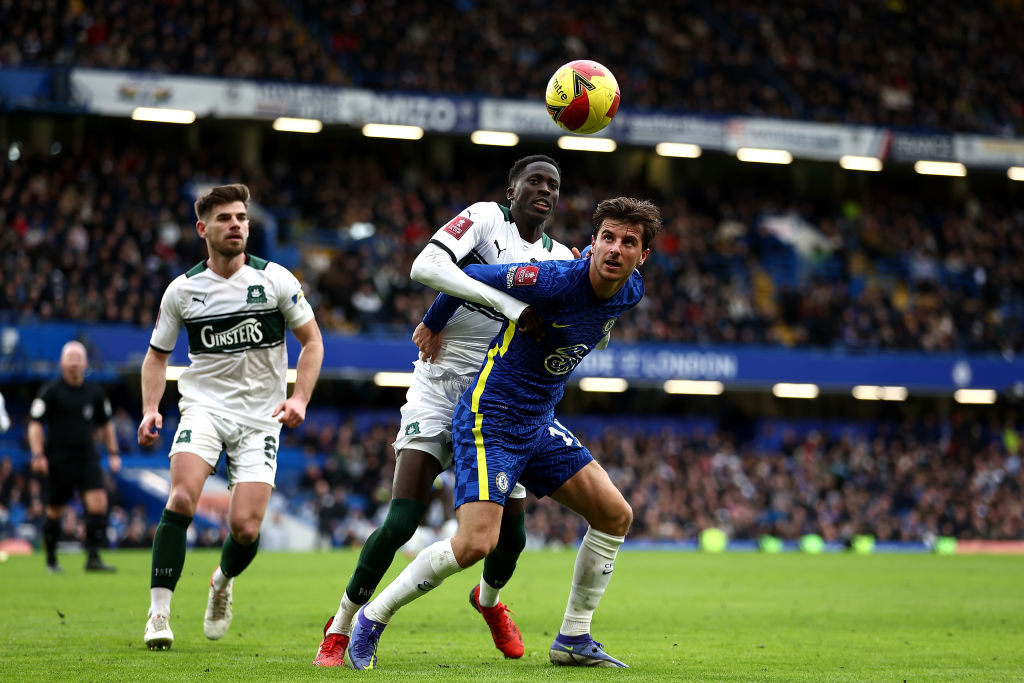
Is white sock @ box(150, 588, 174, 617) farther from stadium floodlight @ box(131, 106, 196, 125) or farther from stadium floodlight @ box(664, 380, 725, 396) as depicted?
stadium floodlight @ box(664, 380, 725, 396)

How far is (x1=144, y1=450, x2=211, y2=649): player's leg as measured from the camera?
23.1ft

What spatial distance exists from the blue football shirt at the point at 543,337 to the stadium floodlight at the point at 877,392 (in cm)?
2882

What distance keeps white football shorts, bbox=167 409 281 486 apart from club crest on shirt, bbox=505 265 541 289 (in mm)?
Answer: 2239

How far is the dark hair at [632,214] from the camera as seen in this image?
630 centimetres

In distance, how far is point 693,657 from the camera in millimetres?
7270

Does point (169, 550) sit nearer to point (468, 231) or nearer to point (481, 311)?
point (481, 311)

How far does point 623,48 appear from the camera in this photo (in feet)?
119

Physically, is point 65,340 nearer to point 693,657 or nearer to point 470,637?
point 470,637

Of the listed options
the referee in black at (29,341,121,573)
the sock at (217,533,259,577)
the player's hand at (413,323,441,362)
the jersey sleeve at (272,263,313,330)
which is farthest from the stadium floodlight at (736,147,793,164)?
the player's hand at (413,323,441,362)

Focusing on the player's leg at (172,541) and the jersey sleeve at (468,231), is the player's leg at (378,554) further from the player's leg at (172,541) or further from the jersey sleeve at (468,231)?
the jersey sleeve at (468,231)

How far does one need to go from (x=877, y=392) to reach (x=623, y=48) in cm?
1215

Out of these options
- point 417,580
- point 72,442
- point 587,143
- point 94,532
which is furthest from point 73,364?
point 587,143

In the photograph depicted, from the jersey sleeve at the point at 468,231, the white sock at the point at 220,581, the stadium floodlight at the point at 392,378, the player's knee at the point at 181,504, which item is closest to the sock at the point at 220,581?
the white sock at the point at 220,581

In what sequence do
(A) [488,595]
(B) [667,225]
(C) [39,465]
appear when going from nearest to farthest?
(A) [488,595], (C) [39,465], (B) [667,225]
